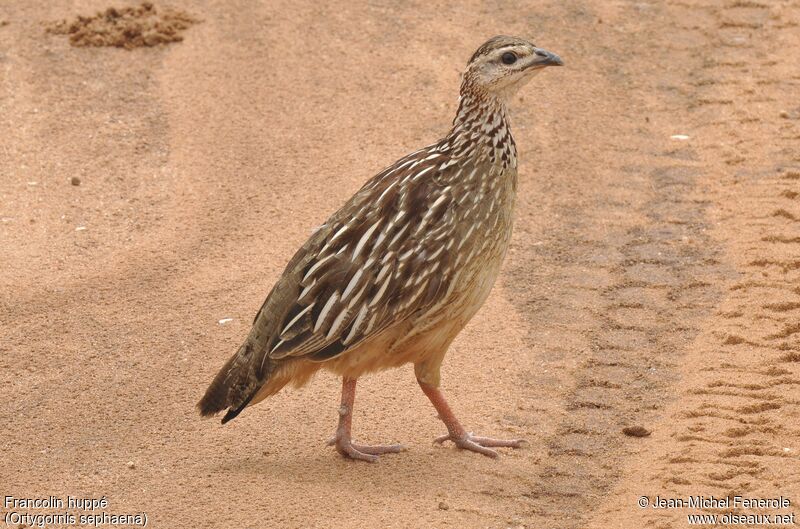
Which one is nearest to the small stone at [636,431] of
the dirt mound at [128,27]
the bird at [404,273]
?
the bird at [404,273]

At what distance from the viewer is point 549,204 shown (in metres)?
10.2

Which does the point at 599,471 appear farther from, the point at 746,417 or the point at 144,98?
the point at 144,98

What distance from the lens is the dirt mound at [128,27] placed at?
1234 centimetres

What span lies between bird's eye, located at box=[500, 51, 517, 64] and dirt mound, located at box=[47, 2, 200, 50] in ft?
19.4

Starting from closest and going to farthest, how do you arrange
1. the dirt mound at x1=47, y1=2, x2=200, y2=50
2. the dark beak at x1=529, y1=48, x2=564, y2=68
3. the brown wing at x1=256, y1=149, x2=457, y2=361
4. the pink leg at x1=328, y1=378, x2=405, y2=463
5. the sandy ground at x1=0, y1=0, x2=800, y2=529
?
the brown wing at x1=256, y1=149, x2=457, y2=361 < the sandy ground at x1=0, y1=0, x2=800, y2=529 < the pink leg at x1=328, y1=378, x2=405, y2=463 < the dark beak at x1=529, y1=48, x2=564, y2=68 < the dirt mound at x1=47, y1=2, x2=200, y2=50

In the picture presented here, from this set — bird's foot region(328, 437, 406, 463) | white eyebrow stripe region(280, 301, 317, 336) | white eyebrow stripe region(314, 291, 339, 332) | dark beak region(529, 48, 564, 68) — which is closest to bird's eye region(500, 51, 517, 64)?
dark beak region(529, 48, 564, 68)

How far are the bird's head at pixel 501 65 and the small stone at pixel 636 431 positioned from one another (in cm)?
207

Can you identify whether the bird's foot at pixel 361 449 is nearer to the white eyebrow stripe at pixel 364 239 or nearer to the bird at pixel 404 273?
the bird at pixel 404 273

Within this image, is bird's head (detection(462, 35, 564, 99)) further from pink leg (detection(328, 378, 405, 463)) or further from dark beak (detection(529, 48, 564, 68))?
pink leg (detection(328, 378, 405, 463))

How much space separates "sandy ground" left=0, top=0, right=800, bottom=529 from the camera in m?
6.96

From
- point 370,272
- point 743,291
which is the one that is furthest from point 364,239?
point 743,291

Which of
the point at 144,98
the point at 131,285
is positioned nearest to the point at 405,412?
the point at 131,285

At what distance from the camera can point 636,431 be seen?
289 inches

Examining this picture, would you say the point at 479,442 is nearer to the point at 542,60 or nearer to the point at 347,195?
the point at 542,60
